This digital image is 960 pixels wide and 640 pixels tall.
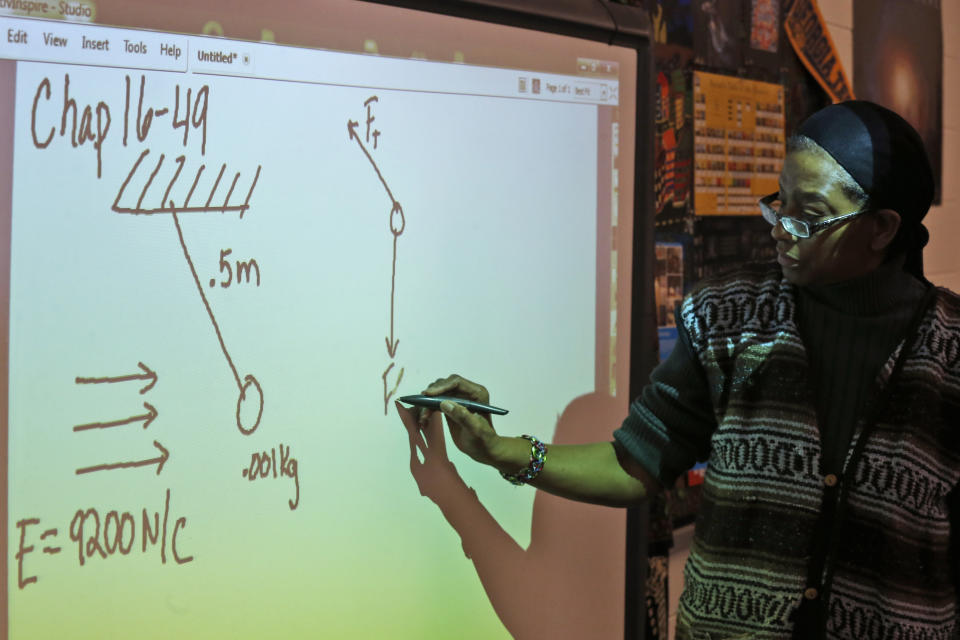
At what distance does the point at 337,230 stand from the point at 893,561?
1.99 ft

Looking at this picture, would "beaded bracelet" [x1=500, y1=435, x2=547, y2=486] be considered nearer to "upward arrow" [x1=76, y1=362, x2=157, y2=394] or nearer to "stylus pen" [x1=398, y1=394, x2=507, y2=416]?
"stylus pen" [x1=398, y1=394, x2=507, y2=416]

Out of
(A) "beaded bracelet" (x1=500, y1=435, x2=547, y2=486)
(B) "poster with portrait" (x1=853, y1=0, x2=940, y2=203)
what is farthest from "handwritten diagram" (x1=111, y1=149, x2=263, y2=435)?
(B) "poster with portrait" (x1=853, y1=0, x2=940, y2=203)

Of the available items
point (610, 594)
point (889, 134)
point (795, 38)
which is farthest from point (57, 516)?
point (795, 38)

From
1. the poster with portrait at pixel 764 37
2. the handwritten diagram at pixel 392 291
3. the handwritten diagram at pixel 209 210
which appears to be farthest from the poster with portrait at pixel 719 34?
the handwritten diagram at pixel 209 210

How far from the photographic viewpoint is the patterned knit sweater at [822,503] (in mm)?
781

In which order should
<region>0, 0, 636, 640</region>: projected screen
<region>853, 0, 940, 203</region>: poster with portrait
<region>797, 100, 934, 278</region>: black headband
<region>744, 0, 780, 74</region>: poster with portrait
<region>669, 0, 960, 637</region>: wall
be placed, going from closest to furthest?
<region>0, 0, 636, 640</region>: projected screen
<region>797, 100, 934, 278</region>: black headband
<region>744, 0, 780, 74</region>: poster with portrait
<region>853, 0, 940, 203</region>: poster with portrait
<region>669, 0, 960, 637</region>: wall

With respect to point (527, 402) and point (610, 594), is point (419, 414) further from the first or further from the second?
point (610, 594)

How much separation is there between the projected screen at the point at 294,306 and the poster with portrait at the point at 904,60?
3.08 ft

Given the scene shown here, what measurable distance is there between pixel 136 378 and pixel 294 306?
148 millimetres

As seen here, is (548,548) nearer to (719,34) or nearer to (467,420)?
(467,420)

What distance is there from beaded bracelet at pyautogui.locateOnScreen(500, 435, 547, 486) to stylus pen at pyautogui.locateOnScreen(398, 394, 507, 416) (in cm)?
7

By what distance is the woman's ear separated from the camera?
78 cm

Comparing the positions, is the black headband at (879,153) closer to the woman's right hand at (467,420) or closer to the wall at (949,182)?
the woman's right hand at (467,420)

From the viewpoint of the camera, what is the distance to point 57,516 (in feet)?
2.16
